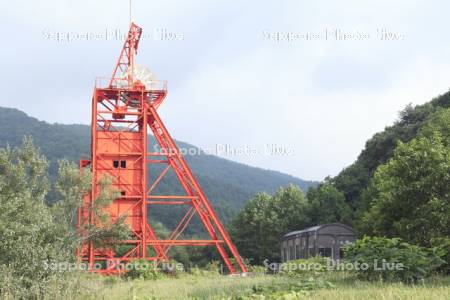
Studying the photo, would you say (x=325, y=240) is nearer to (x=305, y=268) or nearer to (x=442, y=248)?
(x=305, y=268)

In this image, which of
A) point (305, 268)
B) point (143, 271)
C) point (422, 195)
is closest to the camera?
point (422, 195)

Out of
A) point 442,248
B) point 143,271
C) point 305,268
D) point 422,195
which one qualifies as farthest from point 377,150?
point 442,248

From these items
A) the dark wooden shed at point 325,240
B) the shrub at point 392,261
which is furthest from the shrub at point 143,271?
the shrub at point 392,261

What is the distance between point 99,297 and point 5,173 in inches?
304

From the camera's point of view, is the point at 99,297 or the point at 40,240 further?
the point at 40,240

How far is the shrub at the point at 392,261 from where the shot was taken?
19.0 m

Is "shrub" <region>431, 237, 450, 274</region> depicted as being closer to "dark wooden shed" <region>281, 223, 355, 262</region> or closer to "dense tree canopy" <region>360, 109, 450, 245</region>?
"dense tree canopy" <region>360, 109, 450, 245</region>

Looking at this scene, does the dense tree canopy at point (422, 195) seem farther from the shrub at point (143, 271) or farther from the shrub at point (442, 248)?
the shrub at point (143, 271)

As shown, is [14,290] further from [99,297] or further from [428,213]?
[428,213]

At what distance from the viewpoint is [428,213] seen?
23312 millimetres

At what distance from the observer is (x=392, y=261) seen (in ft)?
62.5

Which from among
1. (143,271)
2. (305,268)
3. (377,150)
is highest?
(377,150)

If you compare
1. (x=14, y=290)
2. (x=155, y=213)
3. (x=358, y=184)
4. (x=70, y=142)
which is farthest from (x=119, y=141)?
(x=70, y=142)

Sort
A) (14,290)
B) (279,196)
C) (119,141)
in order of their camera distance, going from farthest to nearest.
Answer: (279,196), (119,141), (14,290)
